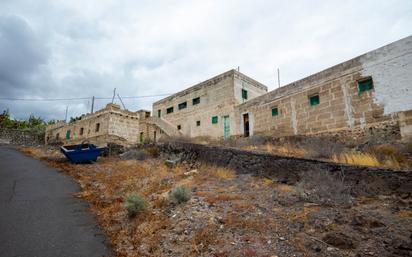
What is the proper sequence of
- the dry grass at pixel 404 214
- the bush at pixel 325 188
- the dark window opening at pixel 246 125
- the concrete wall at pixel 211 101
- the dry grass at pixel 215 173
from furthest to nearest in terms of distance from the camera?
1. the concrete wall at pixel 211 101
2. the dark window opening at pixel 246 125
3. the dry grass at pixel 215 173
4. the bush at pixel 325 188
5. the dry grass at pixel 404 214

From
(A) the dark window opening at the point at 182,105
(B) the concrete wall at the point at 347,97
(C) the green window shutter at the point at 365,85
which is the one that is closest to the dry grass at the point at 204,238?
(B) the concrete wall at the point at 347,97

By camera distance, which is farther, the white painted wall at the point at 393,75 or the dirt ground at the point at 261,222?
the white painted wall at the point at 393,75

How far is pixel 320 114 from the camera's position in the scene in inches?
506

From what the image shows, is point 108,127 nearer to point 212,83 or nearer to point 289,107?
point 212,83

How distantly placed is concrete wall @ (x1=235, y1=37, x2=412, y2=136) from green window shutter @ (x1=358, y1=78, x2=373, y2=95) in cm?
16

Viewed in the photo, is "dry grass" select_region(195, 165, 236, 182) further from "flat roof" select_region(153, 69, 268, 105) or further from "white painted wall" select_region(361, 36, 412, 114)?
"flat roof" select_region(153, 69, 268, 105)

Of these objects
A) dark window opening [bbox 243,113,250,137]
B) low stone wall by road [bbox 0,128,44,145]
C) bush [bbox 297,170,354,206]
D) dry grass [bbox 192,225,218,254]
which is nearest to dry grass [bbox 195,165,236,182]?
bush [bbox 297,170,354,206]

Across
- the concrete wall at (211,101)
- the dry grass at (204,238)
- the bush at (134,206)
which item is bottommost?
the dry grass at (204,238)

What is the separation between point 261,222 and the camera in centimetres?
434

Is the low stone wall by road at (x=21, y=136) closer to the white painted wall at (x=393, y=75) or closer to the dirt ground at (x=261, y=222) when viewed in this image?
the dirt ground at (x=261, y=222)

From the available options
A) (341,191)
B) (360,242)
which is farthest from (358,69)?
(360,242)

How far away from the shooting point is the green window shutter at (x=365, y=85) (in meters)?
10.9

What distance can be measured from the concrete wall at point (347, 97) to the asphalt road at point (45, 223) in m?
12.7

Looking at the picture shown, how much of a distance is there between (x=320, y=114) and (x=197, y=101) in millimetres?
13238
